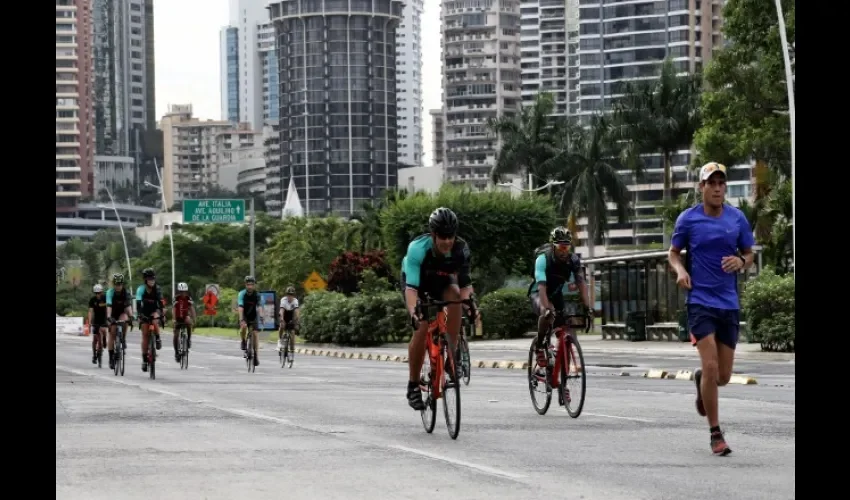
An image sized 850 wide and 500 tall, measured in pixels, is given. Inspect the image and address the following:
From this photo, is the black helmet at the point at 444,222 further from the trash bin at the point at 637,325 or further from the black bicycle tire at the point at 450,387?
the trash bin at the point at 637,325

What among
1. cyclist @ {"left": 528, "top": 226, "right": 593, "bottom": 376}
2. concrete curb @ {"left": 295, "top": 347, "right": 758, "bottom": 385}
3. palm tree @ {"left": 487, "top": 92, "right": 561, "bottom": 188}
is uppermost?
palm tree @ {"left": 487, "top": 92, "right": 561, "bottom": 188}

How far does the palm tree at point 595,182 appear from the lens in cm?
8200

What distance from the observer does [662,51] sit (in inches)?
7116

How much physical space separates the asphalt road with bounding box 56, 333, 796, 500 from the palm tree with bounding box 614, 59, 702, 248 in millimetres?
58164

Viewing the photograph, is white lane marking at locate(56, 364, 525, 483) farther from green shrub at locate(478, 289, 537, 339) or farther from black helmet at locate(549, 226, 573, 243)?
green shrub at locate(478, 289, 537, 339)

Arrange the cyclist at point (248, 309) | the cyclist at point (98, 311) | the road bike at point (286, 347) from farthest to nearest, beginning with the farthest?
the road bike at point (286, 347) < the cyclist at point (98, 311) < the cyclist at point (248, 309)

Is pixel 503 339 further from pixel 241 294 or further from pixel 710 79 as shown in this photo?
pixel 241 294

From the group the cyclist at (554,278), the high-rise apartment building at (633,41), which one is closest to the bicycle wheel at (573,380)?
the cyclist at (554,278)

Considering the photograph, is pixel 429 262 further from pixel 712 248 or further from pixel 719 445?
pixel 719 445

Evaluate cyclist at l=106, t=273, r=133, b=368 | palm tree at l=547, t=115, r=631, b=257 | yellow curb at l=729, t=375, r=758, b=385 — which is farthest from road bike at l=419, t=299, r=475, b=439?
palm tree at l=547, t=115, r=631, b=257

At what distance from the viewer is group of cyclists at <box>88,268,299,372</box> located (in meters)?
27.8

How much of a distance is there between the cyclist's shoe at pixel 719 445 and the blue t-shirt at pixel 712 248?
84cm
